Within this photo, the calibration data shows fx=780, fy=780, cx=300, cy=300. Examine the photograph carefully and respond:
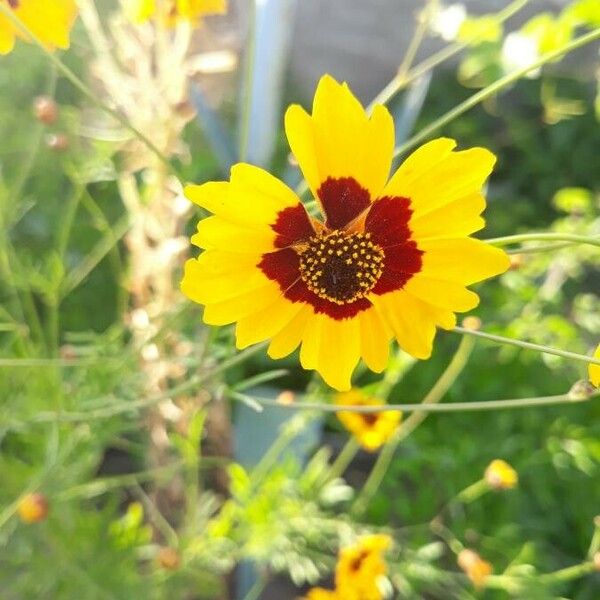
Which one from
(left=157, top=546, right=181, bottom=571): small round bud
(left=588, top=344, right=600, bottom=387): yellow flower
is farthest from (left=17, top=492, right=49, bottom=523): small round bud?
(left=588, top=344, right=600, bottom=387): yellow flower

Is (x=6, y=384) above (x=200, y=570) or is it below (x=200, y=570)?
above

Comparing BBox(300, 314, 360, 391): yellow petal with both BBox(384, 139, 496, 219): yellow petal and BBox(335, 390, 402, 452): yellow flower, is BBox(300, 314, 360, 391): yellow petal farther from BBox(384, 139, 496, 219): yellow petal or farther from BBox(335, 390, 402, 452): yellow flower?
BBox(335, 390, 402, 452): yellow flower

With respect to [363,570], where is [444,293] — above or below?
above

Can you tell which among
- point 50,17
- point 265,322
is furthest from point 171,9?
point 265,322

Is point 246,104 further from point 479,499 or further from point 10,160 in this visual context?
point 10,160

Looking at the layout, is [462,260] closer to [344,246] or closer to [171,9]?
[344,246]

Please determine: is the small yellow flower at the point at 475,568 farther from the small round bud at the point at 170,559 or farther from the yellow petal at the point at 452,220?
the yellow petal at the point at 452,220

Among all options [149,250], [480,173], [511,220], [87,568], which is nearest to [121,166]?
[149,250]
